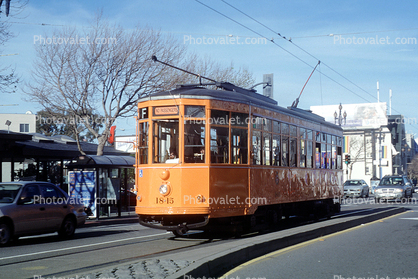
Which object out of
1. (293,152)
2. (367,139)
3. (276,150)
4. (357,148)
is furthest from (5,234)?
(367,139)

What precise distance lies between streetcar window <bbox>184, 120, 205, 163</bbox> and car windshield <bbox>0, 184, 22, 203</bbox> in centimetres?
419

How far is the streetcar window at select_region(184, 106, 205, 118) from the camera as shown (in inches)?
446

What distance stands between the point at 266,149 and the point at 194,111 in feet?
8.38

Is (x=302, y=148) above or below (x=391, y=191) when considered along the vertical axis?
above

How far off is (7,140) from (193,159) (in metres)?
11.7

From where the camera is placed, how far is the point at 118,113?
82.8 ft

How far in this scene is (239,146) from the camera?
11.9 m

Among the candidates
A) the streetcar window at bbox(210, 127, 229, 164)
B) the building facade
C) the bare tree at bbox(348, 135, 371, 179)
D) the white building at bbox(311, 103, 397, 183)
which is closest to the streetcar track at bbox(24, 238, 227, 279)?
the streetcar window at bbox(210, 127, 229, 164)

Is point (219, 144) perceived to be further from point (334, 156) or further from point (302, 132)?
point (334, 156)

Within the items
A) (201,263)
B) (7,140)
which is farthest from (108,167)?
(201,263)

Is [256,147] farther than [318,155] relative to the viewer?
No

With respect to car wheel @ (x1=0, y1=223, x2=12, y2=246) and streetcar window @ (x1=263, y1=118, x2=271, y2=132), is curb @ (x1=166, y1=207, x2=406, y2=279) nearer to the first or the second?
streetcar window @ (x1=263, y1=118, x2=271, y2=132)

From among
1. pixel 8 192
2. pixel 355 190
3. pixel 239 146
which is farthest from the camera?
pixel 355 190

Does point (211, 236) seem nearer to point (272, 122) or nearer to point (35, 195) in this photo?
point (272, 122)
